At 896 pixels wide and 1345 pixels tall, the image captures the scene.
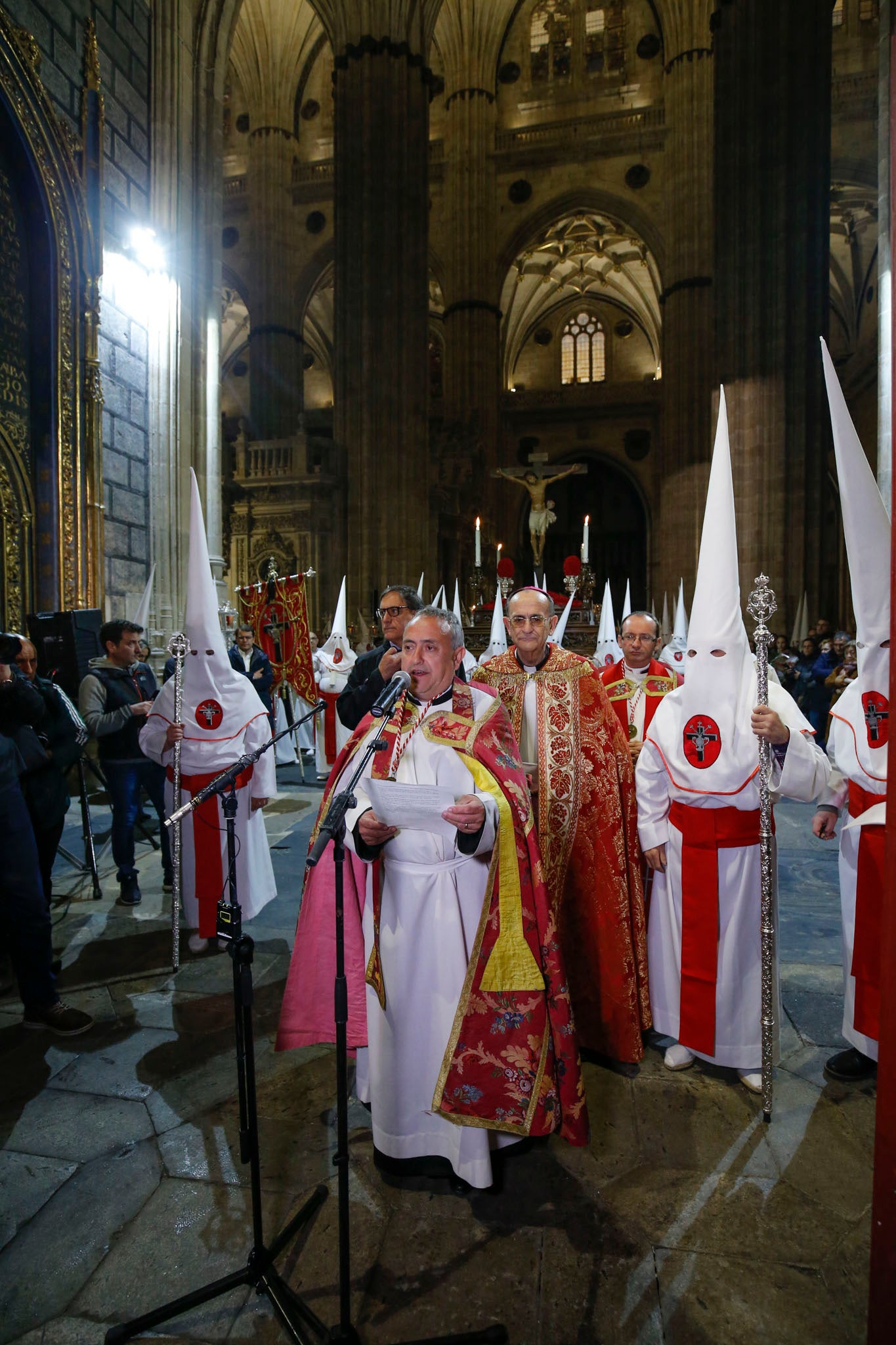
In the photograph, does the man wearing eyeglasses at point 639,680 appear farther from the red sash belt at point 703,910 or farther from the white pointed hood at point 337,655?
the white pointed hood at point 337,655

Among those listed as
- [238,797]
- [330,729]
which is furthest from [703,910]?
[330,729]

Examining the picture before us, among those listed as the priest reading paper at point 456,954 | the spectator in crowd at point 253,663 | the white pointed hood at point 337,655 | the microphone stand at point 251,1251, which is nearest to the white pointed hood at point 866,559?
the priest reading paper at point 456,954

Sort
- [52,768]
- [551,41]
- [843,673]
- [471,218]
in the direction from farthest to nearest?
1. [551,41]
2. [471,218]
3. [843,673]
4. [52,768]

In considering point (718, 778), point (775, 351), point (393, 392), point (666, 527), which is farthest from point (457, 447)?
point (718, 778)

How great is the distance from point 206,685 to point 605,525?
88.9 ft

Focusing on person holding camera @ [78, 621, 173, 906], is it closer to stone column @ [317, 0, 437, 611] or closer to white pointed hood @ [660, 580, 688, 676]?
white pointed hood @ [660, 580, 688, 676]

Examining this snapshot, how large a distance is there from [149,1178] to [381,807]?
1.46 metres

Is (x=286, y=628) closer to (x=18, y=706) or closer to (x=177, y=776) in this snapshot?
(x=177, y=776)

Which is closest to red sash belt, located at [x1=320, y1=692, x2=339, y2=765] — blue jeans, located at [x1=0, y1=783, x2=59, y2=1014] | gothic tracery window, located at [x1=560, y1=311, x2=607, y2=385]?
blue jeans, located at [x1=0, y1=783, x2=59, y2=1014]

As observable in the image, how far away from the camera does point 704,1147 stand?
94.3 inches

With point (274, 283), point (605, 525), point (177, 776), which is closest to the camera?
point (177, 776)

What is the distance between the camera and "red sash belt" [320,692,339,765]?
805 centimetres

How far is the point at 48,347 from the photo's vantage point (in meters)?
7.03

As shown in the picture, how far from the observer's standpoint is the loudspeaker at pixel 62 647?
5.97m
